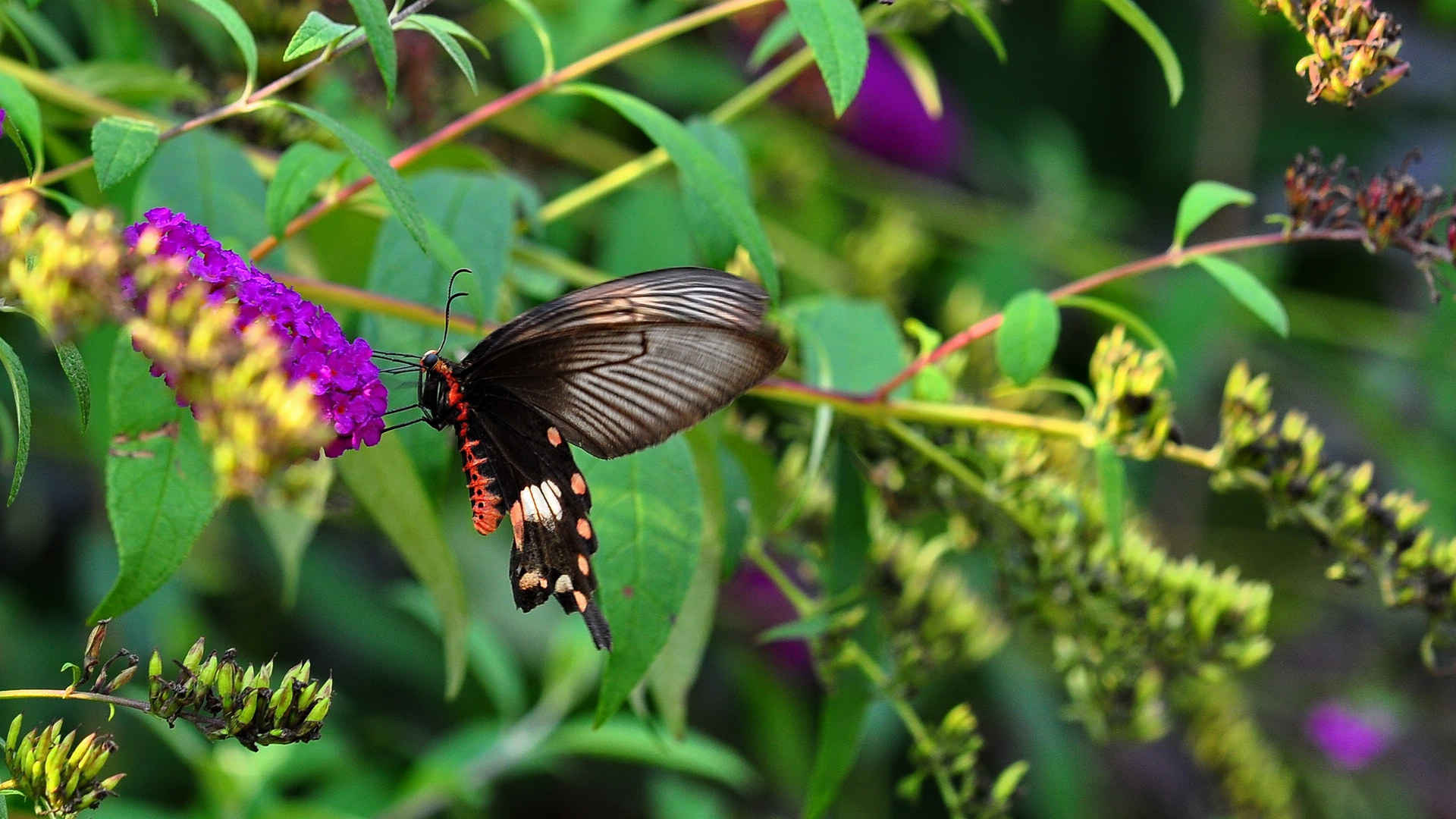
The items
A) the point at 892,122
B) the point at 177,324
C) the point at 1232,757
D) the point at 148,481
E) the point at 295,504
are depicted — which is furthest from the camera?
the point at 892,122

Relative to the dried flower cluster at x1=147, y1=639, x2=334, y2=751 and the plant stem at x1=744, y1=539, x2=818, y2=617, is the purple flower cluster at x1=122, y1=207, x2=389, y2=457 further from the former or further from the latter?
the plant stem at x1=744, y1=539, x2=818, y2=617

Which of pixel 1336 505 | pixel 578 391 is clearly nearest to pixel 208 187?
pixel 578 391

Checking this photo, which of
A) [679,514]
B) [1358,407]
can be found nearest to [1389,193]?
[679,514]

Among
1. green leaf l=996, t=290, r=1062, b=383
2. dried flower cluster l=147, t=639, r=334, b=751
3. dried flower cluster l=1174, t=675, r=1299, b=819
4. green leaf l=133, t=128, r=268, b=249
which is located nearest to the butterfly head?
green leaf l=133, t=128, r=268, b=249

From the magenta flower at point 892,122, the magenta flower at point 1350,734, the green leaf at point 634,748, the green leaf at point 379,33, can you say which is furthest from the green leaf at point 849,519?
the magenta flower at point 1350,734

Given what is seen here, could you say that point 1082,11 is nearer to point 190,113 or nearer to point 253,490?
point 190,113

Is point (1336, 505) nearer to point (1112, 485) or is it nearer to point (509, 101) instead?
point (1112, 485)

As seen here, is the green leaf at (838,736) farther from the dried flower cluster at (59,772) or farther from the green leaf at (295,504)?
the dried flower cluster at (59,772)
